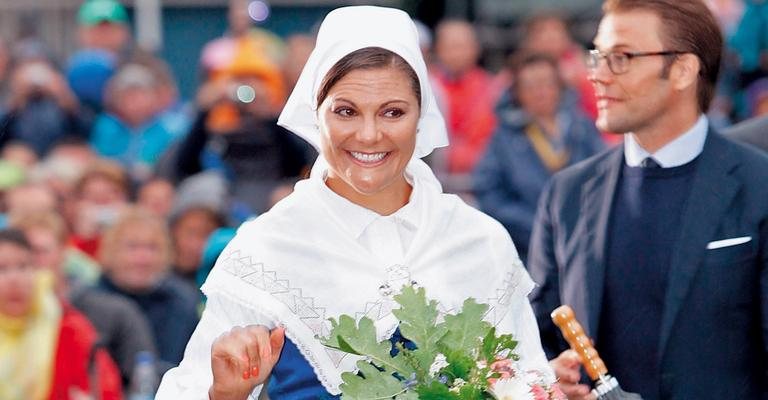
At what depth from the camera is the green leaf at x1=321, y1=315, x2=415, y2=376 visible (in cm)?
421

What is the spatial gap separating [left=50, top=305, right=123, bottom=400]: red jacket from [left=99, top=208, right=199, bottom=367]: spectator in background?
2.82ft

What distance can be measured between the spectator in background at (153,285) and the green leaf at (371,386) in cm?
515

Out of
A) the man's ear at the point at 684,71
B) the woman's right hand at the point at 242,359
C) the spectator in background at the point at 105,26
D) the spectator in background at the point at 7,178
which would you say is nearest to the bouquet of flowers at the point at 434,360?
the woman's right hand at the point at 242,359

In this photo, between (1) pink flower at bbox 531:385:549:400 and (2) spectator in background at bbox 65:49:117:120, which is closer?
(1) pink flower at bbox 531:385:549:400

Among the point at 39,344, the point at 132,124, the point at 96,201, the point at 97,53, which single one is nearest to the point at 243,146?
the point at 96,201

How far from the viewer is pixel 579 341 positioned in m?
5.01

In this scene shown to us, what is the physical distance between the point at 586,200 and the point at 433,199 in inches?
41.3

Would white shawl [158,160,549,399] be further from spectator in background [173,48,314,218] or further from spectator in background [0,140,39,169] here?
spectator in background [0,140,39,169]

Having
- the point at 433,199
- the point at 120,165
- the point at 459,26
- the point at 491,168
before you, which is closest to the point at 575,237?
the point at 433,199

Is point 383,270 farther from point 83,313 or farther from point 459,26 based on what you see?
point 459,26

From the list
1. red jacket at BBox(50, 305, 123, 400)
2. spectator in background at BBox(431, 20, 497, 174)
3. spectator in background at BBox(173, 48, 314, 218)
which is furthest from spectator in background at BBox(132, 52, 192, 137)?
red jacket at BBox(50, 305, 123, 400)

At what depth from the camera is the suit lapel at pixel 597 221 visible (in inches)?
217

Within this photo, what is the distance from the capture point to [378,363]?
13.9 feet

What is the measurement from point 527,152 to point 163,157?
2.54m
